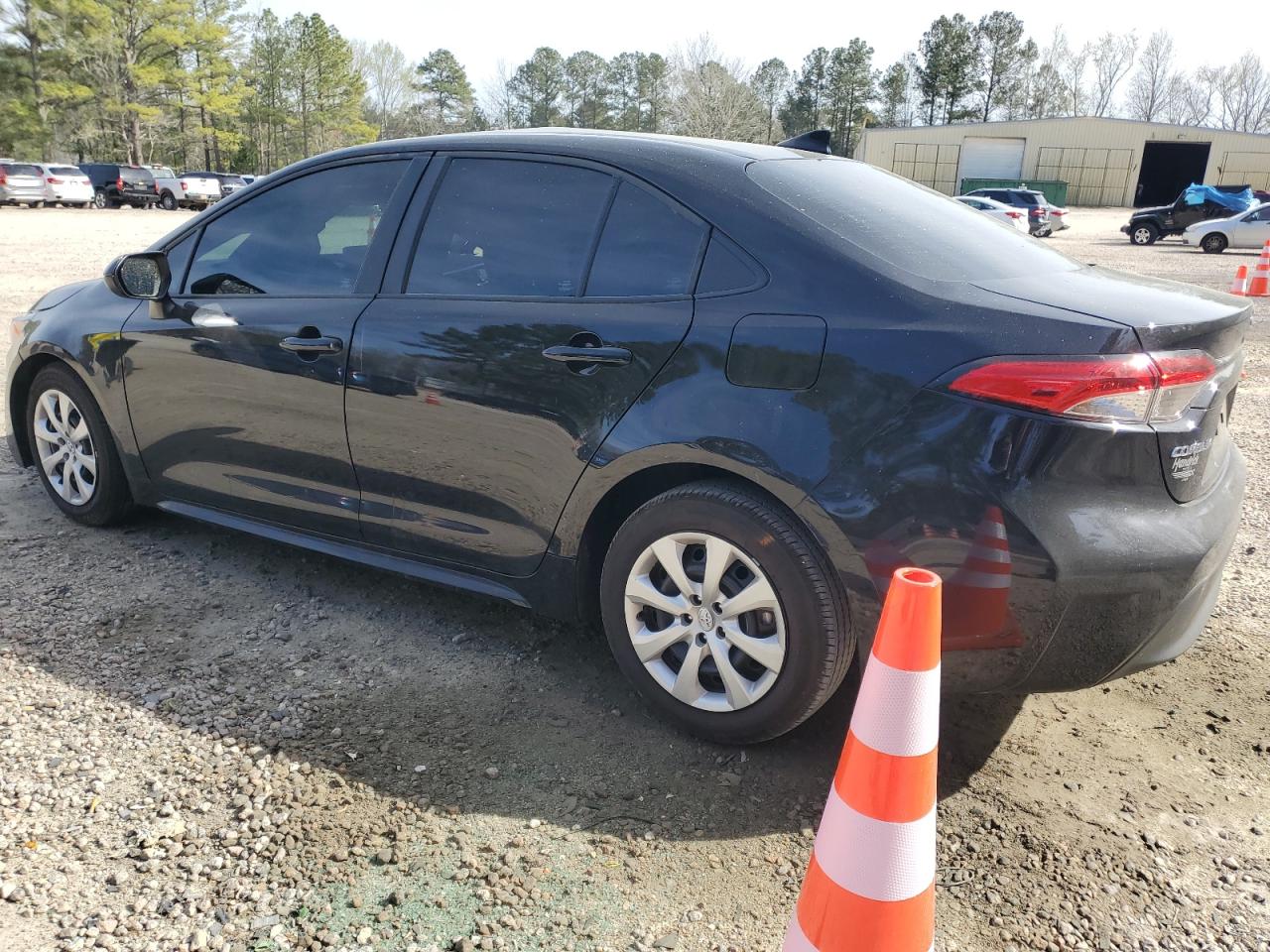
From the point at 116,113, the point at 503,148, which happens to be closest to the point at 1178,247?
the point at 503,148

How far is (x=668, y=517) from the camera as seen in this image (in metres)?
2.73

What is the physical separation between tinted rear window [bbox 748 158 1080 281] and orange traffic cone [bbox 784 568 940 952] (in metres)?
1.16

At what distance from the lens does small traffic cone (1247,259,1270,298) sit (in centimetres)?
1534

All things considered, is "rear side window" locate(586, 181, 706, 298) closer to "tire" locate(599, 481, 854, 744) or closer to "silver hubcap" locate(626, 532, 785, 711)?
"tire" locate(599, 481, 854, 744)

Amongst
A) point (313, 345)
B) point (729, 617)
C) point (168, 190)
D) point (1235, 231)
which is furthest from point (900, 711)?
point (168, 190)

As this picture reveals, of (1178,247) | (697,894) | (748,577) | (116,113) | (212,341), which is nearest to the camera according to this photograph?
(697,894)

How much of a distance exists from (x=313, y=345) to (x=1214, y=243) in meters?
29.3

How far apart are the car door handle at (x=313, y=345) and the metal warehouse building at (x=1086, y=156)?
57.9 metres

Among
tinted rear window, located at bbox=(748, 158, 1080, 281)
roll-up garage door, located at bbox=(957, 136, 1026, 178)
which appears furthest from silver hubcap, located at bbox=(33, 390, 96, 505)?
roll-up garage door, located at bbox=(957, 136, 1026, 178)

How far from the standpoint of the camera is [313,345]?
3.40 meters

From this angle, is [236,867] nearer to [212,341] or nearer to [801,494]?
[801,494]

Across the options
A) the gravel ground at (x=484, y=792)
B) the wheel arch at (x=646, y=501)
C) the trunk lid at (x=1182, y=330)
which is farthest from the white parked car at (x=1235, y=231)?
the wheel arch at (x=646, y=501)

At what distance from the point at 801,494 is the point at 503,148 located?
1.64m

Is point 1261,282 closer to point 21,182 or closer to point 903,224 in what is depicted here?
point 903,224
